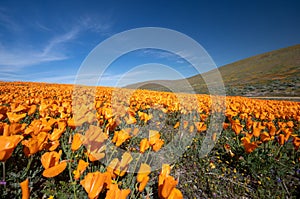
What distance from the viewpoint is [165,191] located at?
1.02 meters

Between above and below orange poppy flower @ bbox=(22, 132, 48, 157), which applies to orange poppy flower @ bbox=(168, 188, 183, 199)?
below

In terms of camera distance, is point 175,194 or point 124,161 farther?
point 124,161

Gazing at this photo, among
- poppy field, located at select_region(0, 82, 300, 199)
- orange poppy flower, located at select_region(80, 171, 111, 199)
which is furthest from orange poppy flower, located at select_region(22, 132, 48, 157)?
orange poppy flower, located at select_region(80, 171, 111, 199)

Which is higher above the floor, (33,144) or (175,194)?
(33,144)

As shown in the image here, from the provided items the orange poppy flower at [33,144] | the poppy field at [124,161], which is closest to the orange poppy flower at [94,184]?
the poppy field at [124,161]

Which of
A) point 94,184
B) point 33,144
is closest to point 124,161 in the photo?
point 94,184

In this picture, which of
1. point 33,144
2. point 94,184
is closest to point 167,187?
point 94,184

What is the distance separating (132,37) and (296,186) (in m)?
4.10

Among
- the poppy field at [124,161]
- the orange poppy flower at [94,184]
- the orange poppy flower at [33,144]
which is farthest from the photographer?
the orange poppy flower at [33,144]

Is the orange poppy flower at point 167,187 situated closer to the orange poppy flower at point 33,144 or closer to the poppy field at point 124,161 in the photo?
the poppy field at point 124,161

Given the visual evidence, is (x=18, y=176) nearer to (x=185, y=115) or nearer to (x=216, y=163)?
(x=216, y=163)

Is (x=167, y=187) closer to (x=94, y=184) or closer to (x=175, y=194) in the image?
(x=175, y=194)

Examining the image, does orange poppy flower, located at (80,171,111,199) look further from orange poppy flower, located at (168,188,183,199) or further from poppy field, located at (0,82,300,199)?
orange poppy flower, located at (168,188,183,199)

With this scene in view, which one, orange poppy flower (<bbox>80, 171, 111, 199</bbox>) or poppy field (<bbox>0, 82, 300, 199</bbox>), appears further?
poppy field (<bbox>0, 82, 300, 199</bbox>)
